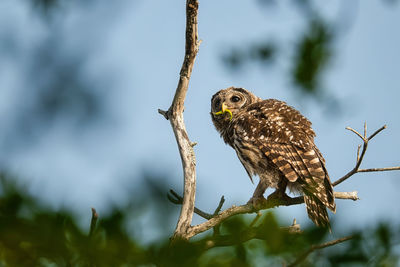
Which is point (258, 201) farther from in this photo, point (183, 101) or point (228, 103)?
point (228, 103)

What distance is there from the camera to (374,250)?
0.98 m

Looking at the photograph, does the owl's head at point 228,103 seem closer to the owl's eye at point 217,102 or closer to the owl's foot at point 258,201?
the owl's eye at point 217,102

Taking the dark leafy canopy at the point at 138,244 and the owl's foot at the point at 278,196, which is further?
the owl's foot at the point at 278,196

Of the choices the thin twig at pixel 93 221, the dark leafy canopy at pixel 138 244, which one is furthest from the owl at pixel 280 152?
the thin twig at pixel 93 221

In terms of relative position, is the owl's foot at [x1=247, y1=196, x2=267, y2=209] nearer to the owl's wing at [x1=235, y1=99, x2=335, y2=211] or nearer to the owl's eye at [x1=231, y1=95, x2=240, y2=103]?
the owl's wing at [x1=235, y1=99, x2=335, y2=211]

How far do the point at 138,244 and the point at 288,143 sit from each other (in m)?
4.21

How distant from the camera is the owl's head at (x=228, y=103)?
6.38 m

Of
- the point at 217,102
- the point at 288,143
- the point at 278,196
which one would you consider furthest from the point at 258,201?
the point at 217,102

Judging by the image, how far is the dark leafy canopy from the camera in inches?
30.9

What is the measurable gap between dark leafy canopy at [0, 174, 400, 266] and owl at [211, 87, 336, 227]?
300cm

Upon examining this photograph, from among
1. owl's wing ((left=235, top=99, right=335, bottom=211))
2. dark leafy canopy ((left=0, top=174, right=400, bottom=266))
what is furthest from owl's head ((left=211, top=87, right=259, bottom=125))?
dark leafy canopy ((left=0, top=174, right=400, bottom=266))

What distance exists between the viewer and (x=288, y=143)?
494 cm

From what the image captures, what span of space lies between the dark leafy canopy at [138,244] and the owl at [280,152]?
9.85 feet

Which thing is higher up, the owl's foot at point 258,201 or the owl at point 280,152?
the owl at point 280,152
